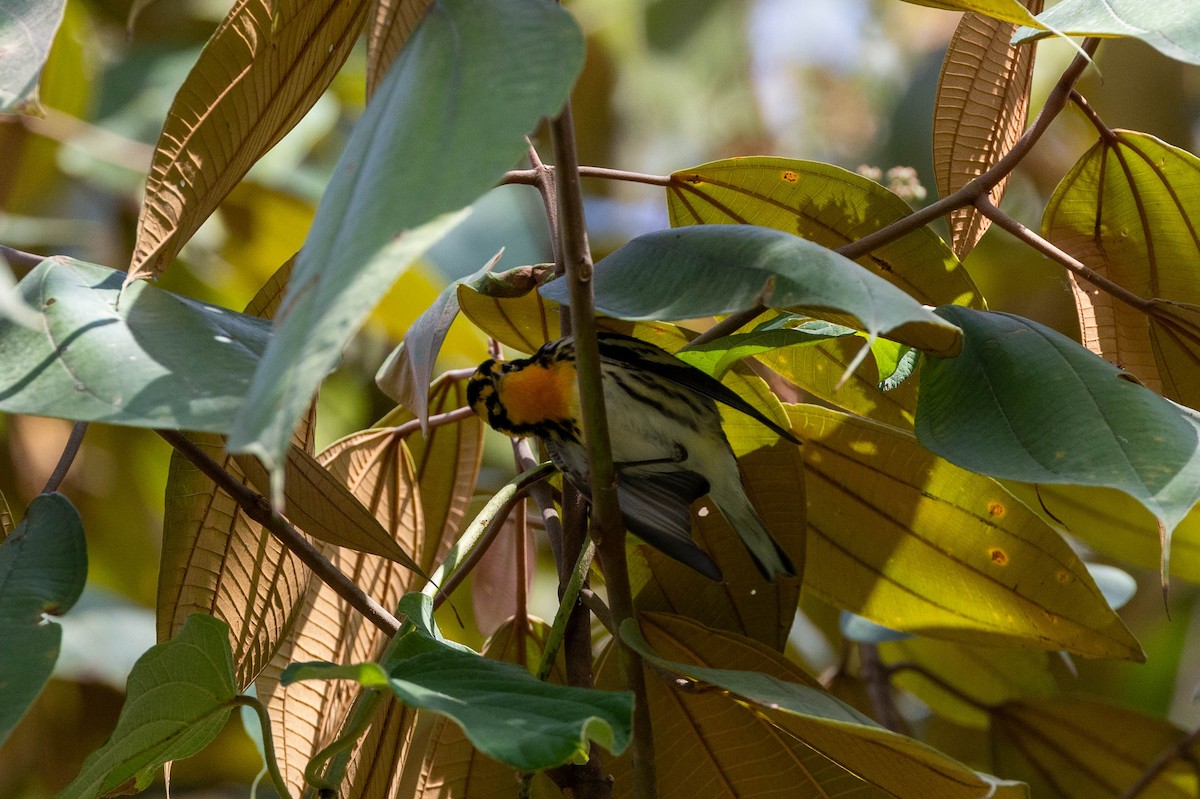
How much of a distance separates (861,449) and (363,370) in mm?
1401

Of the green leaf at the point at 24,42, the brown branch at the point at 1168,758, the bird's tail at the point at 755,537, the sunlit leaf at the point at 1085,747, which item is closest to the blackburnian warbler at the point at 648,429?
the bird's tail at the point at 755,537

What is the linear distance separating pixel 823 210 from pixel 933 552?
32cm

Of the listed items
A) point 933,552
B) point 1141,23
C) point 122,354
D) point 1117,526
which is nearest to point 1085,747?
point 1117,526

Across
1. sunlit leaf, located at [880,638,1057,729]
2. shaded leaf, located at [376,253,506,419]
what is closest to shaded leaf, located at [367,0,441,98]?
shaded leaf, located at [376,253,506,419]

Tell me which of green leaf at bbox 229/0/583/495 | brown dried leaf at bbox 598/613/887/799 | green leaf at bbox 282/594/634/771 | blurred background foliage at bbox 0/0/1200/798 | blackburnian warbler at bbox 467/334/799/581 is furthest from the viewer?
blurred background foliage at bbox 0/0/1200/798

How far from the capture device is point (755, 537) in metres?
0.98

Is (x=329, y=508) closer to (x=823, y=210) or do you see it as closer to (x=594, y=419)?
(x=594, y=419)

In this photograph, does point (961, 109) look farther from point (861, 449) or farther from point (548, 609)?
point (548, 609)

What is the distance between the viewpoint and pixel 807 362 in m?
0.99

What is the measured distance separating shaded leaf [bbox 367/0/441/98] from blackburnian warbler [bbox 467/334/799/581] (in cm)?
34

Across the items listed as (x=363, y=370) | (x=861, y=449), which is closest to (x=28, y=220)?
(x=363, y=370)

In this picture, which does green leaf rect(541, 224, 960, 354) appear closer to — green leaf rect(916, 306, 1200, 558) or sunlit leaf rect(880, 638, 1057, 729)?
green leaf rect(916, 306, 1200, 558)

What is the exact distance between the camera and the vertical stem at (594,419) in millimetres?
593

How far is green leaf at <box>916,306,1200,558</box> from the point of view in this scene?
0.67m
